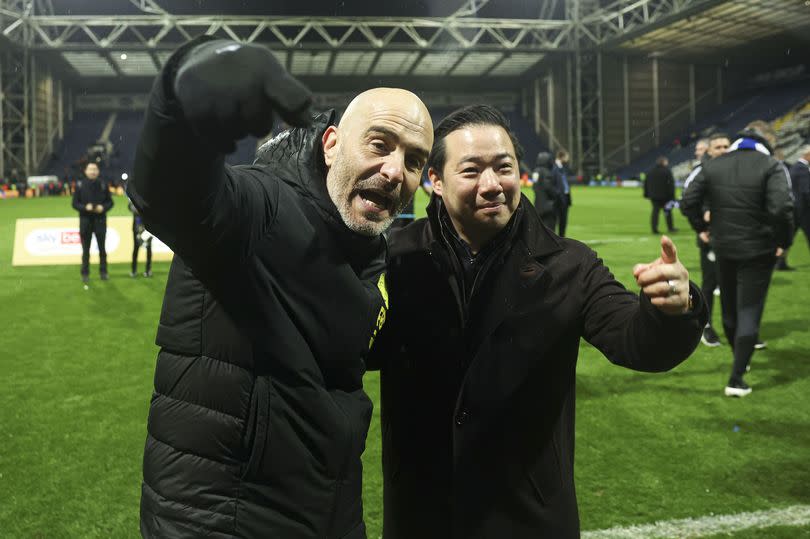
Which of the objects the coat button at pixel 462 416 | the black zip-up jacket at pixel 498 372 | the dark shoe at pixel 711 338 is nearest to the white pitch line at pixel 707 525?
the black zip-up jacket at pixel 498 372

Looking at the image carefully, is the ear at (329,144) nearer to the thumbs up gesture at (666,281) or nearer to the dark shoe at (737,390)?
the thumbs up gesture at (666,281)

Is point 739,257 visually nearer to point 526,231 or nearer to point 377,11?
point 526,231

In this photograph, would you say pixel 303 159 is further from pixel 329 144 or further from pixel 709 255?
pixel 709 255

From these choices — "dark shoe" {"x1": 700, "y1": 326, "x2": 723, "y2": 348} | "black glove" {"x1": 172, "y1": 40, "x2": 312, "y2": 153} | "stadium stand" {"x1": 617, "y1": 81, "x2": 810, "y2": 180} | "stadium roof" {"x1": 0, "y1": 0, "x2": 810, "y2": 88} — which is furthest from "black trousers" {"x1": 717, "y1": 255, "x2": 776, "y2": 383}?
"stadium stand" {"x1": 617, "y1": 81, "x2": 810, "y2": 180}

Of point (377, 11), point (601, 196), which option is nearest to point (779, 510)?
point (601, 196)

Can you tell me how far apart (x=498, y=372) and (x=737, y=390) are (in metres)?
3.95

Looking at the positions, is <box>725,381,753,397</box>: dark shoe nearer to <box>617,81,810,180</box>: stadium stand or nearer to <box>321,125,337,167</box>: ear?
<box>321,125,337,167</box>: ear

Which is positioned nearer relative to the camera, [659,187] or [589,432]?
[589,432]

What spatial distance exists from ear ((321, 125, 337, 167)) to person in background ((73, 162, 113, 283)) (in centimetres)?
957

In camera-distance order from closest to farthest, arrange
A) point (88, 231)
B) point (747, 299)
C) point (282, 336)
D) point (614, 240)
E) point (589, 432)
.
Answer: point (282, 336)
point (589, 432)
point (747, 299)
point (88, 231)
point (614, 240)

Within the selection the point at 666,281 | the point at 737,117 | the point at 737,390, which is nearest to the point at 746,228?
the point at 737,390

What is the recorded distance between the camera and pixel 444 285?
2205 mm

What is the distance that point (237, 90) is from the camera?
3.57 feet

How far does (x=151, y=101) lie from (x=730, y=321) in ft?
17.6
